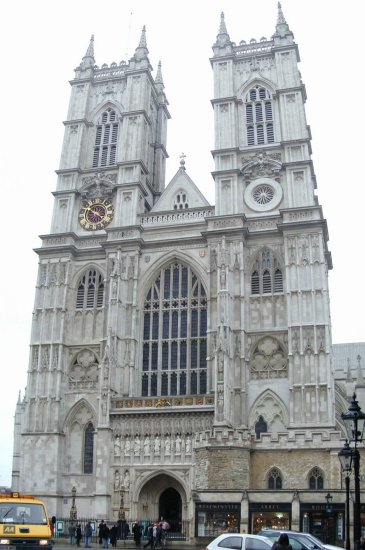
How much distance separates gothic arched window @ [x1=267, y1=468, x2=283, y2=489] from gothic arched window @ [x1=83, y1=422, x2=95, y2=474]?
43.1ft

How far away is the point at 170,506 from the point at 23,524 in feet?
77.9

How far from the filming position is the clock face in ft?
151

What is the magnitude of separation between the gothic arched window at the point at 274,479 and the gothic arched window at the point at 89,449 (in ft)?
43.1

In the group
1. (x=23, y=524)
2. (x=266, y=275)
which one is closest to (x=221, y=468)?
(x=23, y=524)

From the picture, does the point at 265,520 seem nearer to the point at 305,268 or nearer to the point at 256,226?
the point at 305,268

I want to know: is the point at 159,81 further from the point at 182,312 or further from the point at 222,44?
the point at 182,312

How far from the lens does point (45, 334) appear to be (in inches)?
1684

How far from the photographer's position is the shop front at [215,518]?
24547 mm

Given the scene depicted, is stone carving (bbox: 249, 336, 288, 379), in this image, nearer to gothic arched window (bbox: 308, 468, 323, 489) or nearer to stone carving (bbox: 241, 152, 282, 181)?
gothic arched window (bbox: 308, 468, 323, 489)

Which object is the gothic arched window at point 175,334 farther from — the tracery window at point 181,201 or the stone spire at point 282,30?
the stone spire at point 282,30

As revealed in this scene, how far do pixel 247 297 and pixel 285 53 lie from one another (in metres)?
19.6

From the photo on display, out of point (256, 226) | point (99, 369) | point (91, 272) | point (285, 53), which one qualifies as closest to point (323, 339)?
point (256, 226)

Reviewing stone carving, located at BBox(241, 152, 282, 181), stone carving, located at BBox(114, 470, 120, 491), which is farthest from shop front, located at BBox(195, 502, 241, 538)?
stone carving, located at BBox(241, 152, 282, 181)

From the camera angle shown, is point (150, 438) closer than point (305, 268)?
Yes
